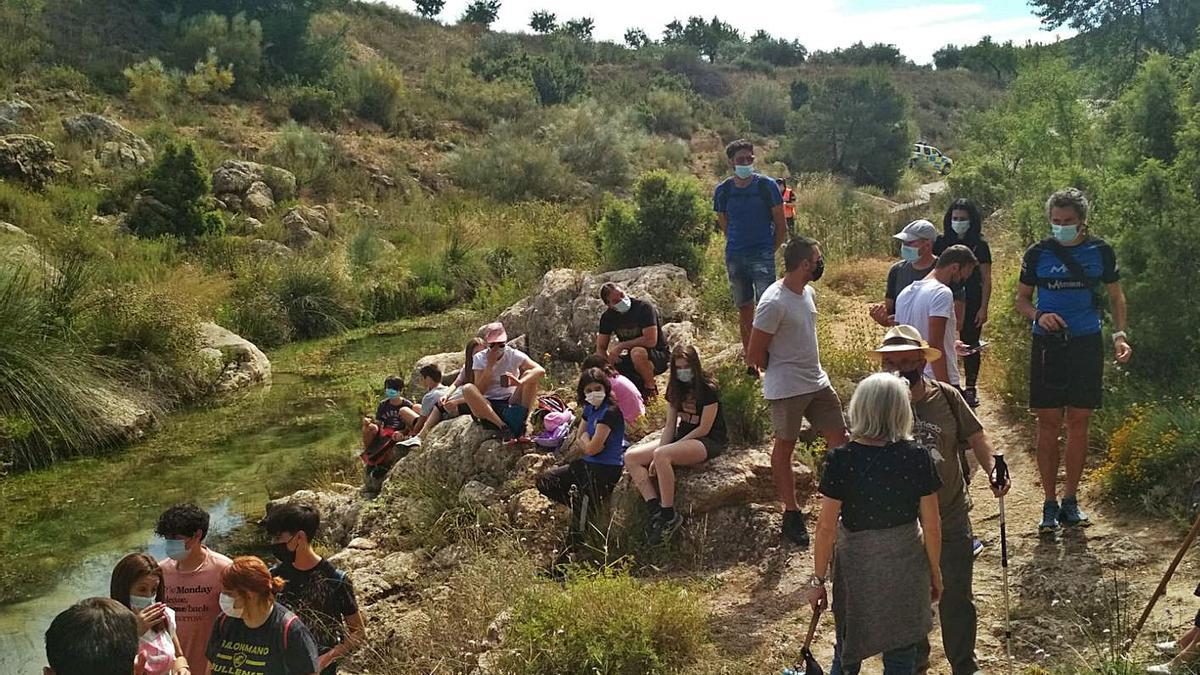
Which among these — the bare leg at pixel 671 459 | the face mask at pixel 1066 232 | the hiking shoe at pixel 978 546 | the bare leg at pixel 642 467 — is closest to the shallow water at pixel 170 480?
the bare leg at pixel 642 467

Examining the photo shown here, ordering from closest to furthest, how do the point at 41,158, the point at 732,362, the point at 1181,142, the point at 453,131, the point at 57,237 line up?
the point at 1181,142
the point at 732,362
the point at 57,237
the point at 41,158
the point at 453,131

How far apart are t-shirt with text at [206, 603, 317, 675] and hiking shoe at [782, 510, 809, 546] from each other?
10.3ft

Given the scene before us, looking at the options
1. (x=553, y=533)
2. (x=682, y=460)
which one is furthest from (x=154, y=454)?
(x=682, y=460)

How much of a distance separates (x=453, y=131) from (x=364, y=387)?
2223cm

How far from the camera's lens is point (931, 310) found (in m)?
5.92

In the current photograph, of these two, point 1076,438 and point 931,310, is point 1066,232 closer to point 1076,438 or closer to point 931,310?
point 931,310

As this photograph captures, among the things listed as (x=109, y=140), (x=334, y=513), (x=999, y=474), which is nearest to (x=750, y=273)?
(x=999, y=474)

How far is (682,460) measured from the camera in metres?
6.71

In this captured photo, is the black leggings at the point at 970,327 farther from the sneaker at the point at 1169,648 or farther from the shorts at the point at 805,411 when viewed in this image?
the sneaker at the point at 1169,648

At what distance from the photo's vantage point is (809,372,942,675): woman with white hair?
3.73 meters

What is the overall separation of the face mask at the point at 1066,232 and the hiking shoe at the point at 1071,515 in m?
1.48

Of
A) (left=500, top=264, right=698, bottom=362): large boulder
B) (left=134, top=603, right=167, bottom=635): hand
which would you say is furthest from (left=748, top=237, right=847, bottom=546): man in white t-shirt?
(left=500, top=264, right=698, bottom=362): large boulder

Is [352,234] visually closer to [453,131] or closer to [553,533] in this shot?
[453,131]

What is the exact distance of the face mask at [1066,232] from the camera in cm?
545
